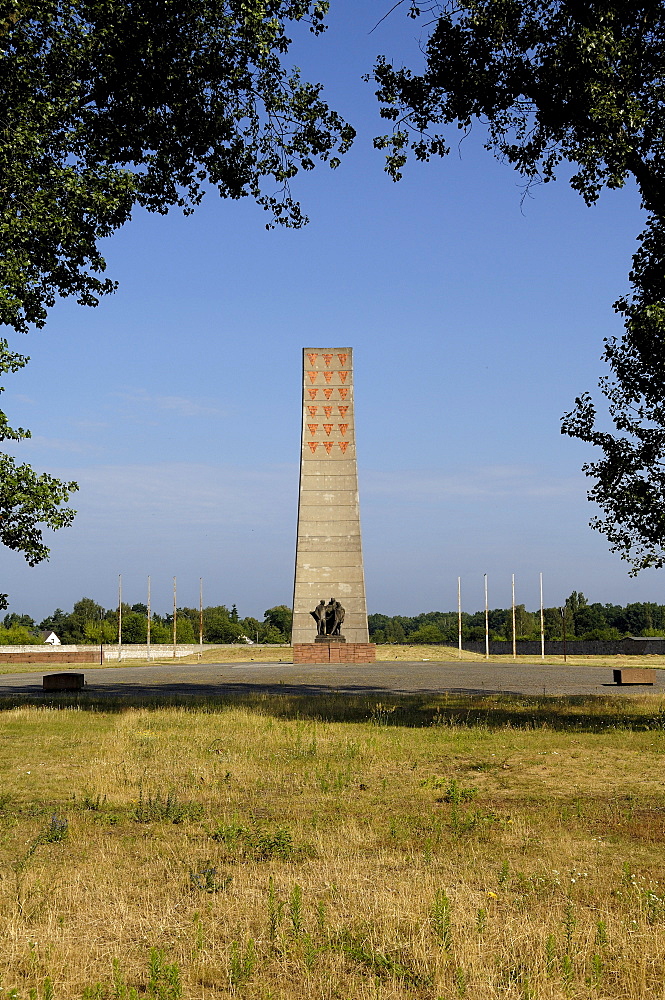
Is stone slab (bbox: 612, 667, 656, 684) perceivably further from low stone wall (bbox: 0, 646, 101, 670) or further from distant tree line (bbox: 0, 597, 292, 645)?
distant tree line (bbox: 0, 597, 292, 645)

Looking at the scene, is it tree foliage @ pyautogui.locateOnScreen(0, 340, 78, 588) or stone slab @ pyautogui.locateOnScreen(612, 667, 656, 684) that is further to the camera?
stone slab @ pyautogui.locateOnScreen(612, 667, 656, 684)

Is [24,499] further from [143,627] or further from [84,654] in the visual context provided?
[143,627]

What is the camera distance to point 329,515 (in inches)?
2463

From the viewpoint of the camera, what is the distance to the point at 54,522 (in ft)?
56.6

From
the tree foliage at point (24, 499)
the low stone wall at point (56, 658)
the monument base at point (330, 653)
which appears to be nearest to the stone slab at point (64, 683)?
the tree foliage at point (24, 499)

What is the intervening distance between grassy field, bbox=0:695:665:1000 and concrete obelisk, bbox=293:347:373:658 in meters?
46.6

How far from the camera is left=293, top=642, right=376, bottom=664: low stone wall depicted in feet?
165

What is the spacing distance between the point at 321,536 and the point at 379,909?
56327 mm

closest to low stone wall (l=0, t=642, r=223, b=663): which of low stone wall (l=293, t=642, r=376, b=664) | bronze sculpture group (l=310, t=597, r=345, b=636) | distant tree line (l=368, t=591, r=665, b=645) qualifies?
low stone wall (l=293, t=642, r=376, b=664)

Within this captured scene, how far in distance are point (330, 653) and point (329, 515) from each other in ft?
46.8

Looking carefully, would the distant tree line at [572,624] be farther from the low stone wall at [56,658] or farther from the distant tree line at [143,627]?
the low stone wall at [56,658]

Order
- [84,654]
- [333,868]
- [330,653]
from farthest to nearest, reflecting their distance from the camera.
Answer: [84,654] < [330,653] < [333,868]

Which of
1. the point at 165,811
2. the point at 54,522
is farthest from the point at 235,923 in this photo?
the point at 54,522

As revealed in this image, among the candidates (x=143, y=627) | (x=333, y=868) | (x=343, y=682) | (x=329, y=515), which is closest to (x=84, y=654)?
(x=329, y=515)
